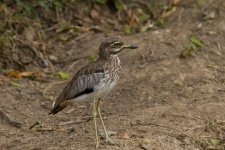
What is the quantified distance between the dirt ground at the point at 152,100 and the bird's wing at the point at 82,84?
39 cm

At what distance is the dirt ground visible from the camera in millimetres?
7137

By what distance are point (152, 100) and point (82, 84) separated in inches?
60.4

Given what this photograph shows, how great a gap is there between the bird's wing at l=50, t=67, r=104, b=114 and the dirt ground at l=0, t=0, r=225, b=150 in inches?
15.4

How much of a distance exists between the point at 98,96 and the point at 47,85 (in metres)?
2.40

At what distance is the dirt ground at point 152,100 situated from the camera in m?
7.14

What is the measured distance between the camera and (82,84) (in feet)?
23.6

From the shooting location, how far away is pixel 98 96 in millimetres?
7055

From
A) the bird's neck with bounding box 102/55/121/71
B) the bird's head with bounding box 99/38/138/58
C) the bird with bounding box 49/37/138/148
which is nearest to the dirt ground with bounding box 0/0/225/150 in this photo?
the bird with bounding box 49/37/138/148

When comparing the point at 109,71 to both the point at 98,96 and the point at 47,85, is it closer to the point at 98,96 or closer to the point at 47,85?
the point at 98,96

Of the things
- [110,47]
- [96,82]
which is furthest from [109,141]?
[110,47]

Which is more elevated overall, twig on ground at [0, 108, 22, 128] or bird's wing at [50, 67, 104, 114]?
bird's wing at [50, 67, 104, 114]

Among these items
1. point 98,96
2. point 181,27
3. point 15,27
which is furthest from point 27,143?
point 181,27

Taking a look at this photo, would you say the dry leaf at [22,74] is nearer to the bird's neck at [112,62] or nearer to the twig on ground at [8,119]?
the twig on ground at [8,119]

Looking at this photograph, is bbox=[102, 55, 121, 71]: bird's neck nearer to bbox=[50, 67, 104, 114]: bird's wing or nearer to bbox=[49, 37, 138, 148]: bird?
bbox=[49, 37, 138, 148]: bird
